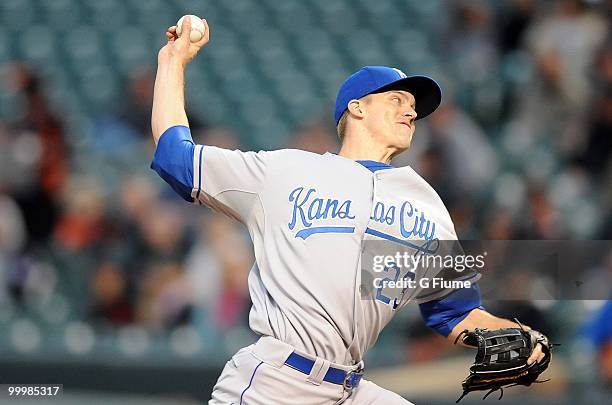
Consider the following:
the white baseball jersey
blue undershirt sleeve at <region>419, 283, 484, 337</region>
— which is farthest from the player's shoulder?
blue undershirt sleeve at <region>419, 283, 484, 337</region>

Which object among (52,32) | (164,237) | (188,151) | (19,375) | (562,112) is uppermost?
(52,32)

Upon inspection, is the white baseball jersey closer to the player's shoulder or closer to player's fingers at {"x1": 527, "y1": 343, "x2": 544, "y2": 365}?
the player's shoulder

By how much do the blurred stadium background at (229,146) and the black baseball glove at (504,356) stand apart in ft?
6.48

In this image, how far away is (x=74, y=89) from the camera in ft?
27.6

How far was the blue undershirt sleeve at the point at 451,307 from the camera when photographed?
3.21 meters

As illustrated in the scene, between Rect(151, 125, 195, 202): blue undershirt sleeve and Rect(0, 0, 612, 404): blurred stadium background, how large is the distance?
2.53 meters

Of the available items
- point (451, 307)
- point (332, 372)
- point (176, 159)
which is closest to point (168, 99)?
point (176, 159)

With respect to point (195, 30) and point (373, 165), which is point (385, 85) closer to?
point (373, 165)

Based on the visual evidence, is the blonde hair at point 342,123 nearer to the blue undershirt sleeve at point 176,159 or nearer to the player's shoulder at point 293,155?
the player's shoulder at point 293,155

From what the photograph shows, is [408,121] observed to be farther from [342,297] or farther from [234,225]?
[234,225]

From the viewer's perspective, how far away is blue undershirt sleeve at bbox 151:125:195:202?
297 centimetres

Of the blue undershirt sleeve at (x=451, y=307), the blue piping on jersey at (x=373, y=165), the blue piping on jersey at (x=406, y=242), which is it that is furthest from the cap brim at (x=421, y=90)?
the blue undershirt sleeve at (x=451, y=307)

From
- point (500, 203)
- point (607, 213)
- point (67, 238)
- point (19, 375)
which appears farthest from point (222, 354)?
point (607, 213)

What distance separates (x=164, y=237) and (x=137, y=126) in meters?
1.33
